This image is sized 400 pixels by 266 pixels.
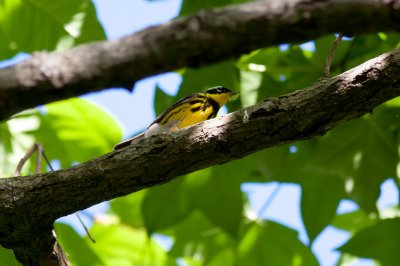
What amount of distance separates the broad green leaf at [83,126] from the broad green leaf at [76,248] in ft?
3.66

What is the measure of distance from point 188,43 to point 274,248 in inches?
152

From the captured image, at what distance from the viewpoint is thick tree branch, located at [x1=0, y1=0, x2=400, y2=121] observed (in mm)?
1378

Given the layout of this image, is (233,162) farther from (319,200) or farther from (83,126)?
(83,126)

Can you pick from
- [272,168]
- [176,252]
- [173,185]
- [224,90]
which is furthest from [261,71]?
[176,252]

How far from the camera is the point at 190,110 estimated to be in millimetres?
5625

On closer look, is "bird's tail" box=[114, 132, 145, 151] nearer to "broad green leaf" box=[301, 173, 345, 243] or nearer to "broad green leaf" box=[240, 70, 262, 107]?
"broad green leaf" box=[240, 70, 262, 107]

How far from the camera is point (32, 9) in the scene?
4.88 meters

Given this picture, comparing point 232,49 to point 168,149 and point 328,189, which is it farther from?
point 328,189

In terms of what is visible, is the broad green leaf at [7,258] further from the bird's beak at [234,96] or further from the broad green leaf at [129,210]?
the broad green leaf at [129,210]

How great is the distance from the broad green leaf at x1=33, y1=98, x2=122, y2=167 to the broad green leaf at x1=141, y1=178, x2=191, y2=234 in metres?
0.83

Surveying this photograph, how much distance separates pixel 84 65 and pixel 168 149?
Result: 63.3 inches

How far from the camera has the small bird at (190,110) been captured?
17.3 ft

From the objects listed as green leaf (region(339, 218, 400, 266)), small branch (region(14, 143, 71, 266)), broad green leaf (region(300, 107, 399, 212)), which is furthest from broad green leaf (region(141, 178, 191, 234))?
Answer: small branch (region(14, 143, 71, 266))

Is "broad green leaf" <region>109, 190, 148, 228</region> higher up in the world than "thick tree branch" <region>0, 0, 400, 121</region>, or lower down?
lower down
